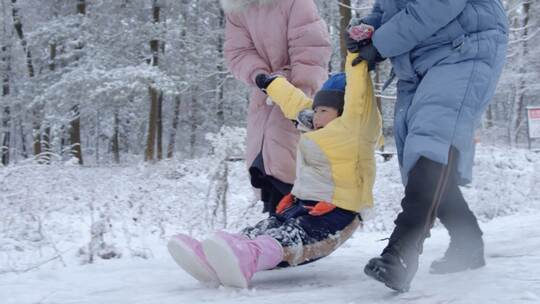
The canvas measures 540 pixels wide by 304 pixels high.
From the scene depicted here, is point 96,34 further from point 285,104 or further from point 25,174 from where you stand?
point 285,104

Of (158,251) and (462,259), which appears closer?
(462,259)

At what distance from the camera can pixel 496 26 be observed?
2459 millimetres

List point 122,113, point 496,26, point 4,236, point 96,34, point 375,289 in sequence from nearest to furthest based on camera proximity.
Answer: point 375,289 < point 496,26 < point 4,236 < point 96,34 < point 122,113

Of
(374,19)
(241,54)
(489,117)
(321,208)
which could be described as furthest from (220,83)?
(489,117)

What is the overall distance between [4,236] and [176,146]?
2347 cm

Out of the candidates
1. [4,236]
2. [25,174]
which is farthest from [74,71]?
[4,236]

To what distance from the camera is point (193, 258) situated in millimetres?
2354

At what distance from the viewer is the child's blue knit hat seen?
2.93 m

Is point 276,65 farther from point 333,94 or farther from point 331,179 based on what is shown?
point 331,179

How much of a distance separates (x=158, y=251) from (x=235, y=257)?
182 cm

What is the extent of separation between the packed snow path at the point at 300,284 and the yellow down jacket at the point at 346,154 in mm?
400

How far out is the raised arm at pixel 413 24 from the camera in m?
2.33

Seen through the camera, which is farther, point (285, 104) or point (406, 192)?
point (285, 104)

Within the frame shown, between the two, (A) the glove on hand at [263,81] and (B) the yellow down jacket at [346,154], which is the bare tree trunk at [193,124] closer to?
(A) the glove on hand at [263,81]
